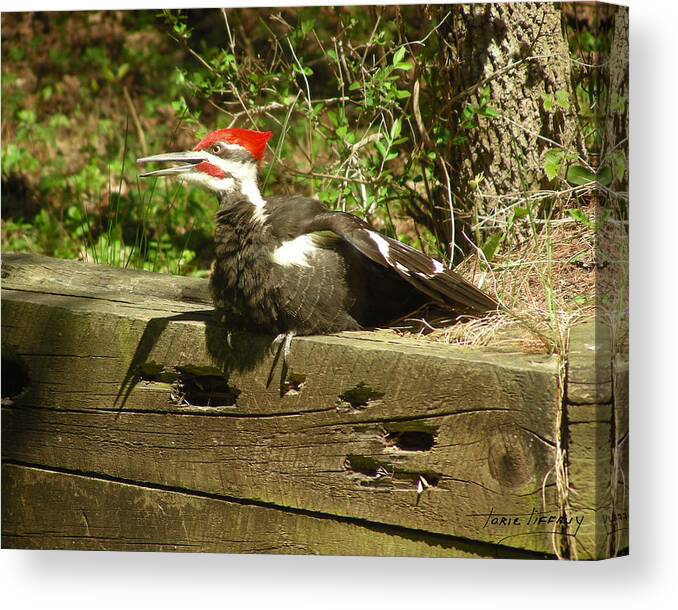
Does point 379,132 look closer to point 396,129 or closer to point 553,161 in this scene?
point 396,129

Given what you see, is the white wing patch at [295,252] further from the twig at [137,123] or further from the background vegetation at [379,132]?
the twig at [137,123]

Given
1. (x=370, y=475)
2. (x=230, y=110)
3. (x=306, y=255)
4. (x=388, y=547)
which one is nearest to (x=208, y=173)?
(x=306, y=255)

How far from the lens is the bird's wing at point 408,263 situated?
10.3 feet

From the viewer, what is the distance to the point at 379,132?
357cm

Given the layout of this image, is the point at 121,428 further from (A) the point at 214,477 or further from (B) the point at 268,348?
(B) the point at 268,348

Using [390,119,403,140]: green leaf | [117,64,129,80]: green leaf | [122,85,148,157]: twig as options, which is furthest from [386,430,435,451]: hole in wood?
[117,64,129,80]: green leaf

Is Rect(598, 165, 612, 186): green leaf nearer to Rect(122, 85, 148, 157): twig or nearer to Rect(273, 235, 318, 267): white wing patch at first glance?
Rect(273, 235, 318, 267): white wing patch

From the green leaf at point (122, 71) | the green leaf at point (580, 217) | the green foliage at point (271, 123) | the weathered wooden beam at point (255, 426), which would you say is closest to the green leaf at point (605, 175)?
the green foliage at point (271, 123)

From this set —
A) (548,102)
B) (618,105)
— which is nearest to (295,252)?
(548,102)

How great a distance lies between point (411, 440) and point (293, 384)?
371 millimetres

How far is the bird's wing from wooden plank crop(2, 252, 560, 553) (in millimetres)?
154

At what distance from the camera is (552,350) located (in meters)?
3.08

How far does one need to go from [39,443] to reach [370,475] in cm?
108

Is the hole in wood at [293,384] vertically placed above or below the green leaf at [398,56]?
below
